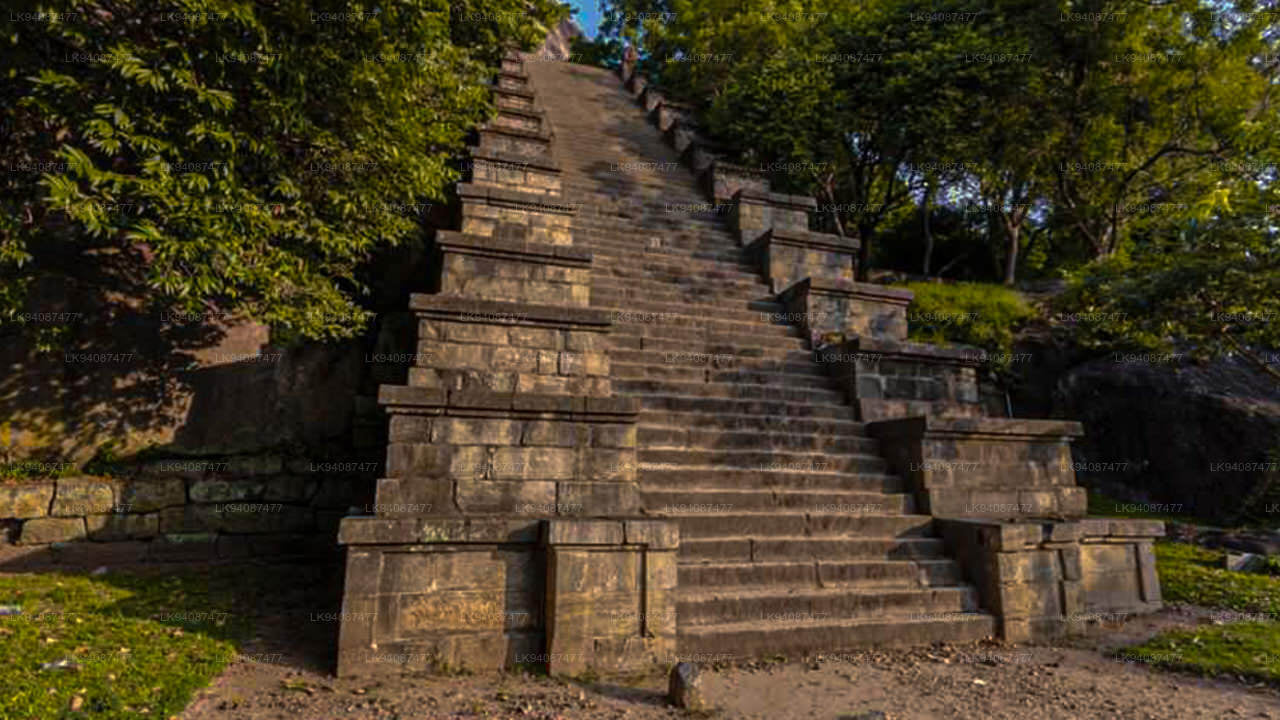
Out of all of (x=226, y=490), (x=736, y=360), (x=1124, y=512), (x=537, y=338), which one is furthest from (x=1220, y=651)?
(x=226, y=490)

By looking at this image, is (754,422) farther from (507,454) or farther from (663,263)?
(663,263)

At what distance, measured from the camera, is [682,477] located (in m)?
6.28

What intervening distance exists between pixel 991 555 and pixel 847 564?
1313 millimetres

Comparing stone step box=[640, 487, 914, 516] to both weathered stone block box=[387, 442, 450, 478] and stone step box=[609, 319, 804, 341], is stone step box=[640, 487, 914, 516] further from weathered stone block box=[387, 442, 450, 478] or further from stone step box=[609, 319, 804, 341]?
stone step box=[609, 319, 804, 341]

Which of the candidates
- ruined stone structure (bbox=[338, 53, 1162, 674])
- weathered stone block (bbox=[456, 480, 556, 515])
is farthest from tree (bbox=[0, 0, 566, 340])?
weathered stone block (bbox=[456, 480, 556, 515])

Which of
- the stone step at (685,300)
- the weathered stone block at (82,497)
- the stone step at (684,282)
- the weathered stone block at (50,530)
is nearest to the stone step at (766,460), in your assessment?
the stone step at (685,300)

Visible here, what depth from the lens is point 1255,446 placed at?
995 cm

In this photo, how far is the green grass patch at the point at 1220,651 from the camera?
4.77 meters

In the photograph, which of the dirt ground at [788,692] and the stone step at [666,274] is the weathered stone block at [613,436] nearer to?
the dirt ground at [788,692]

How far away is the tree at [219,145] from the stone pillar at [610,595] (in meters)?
4.28

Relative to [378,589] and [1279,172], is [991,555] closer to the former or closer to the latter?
[378,589]

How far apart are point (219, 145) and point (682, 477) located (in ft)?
17.8

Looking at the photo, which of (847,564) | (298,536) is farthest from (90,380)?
(847,564)

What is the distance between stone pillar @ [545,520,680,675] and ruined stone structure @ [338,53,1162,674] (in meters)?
0.02
